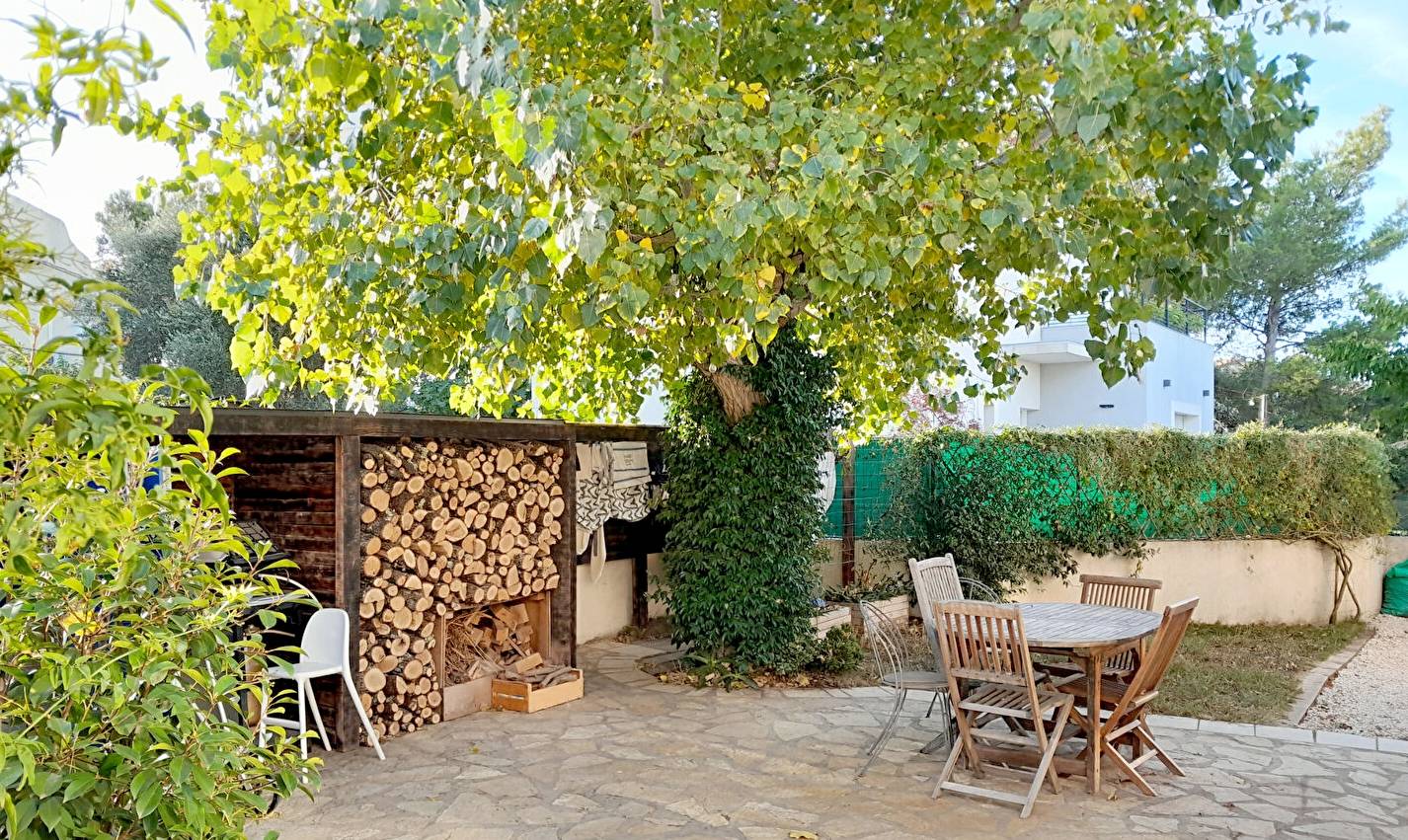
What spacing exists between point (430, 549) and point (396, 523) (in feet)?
1.05

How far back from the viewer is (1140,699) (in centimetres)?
473

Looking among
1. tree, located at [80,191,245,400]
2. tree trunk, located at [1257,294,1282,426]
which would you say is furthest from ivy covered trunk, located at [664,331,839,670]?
tree trunk, located at [1257,294,1282,426]

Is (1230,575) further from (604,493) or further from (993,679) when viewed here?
(993,679)

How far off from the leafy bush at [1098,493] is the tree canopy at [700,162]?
3.20m

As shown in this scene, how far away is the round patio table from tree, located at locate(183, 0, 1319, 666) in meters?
1.43

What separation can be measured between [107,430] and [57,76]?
1.62 ft

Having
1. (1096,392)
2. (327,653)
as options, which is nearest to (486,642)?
(327,653)

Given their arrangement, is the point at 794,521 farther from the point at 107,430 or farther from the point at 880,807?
the point at 107,430

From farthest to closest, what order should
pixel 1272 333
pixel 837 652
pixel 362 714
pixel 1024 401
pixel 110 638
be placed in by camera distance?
pixel 1272 333, pixel 1024 401, pixel 837 652, pixel 362 714, pixel 110 638

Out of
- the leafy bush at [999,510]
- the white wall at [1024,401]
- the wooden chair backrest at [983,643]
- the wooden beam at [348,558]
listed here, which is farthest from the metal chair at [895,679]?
the white wall at [1024,401]

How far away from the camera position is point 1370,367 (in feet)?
39.9

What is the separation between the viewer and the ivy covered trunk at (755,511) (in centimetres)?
712

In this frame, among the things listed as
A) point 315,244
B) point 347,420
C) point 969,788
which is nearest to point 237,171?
point 315,244

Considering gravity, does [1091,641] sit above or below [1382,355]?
below
